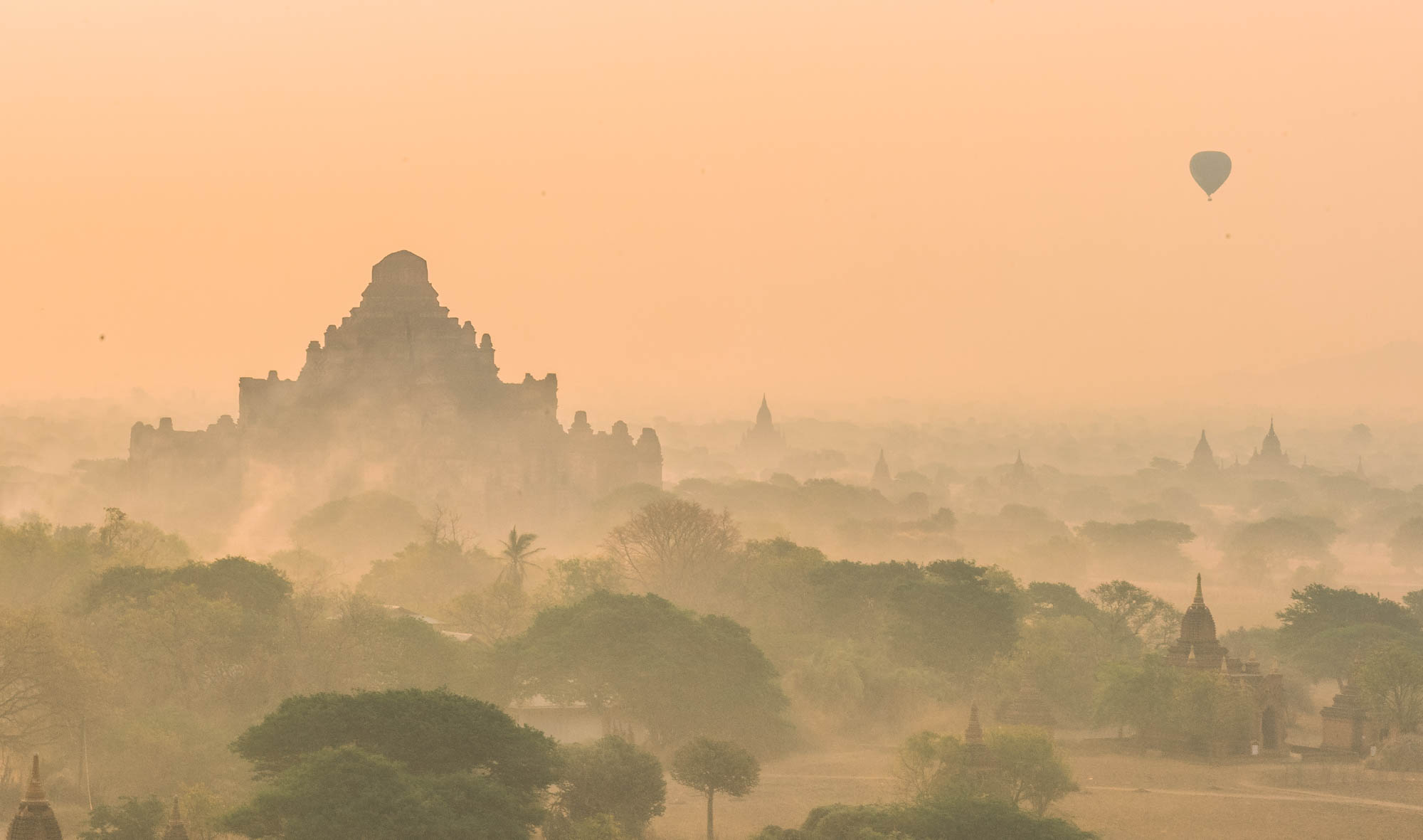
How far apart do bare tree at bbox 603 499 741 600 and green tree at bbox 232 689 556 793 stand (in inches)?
1796

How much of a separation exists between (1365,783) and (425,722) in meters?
31.8

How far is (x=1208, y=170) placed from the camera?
152 metres

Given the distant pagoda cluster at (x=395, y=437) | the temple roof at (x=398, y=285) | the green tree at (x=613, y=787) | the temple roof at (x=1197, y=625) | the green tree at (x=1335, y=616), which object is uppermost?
the temple roof at (x=398, y=285)

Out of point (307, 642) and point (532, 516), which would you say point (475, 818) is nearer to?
point (307, 642)

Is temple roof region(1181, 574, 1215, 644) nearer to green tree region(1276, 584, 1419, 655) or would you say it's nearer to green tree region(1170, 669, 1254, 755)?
green tree region(1170, 669, 1254, 755)

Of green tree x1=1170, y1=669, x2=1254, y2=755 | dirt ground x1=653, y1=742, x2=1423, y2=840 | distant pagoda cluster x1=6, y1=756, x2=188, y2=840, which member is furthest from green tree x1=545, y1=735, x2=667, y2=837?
green tree x1=1170, y1=669, x2=1254, y2=755

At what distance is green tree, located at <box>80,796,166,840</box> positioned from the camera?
176ft

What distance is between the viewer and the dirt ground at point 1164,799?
64125 mm

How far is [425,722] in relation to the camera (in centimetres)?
5366

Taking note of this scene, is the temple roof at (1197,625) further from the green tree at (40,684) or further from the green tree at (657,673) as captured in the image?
the green tree at (40,684)

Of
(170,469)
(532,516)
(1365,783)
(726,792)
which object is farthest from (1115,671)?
(170,469)

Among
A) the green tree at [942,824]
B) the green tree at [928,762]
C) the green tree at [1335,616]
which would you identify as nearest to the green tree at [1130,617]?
the green tree at [1335,616]

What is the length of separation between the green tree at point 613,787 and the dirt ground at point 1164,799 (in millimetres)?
1706

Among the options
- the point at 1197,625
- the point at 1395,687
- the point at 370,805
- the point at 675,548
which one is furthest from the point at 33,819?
the point at 675,548
